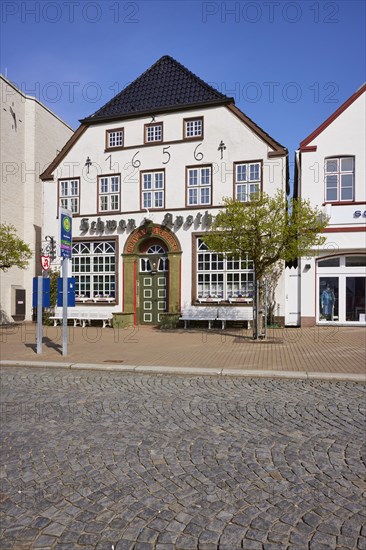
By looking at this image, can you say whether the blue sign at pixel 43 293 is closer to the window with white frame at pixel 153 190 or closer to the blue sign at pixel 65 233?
the blue sign at pixel 65 233

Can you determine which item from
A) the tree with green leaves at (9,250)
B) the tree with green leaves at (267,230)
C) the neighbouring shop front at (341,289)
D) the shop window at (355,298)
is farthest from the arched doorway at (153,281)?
the shop window at (355,298)

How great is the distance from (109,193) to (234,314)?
8.68m

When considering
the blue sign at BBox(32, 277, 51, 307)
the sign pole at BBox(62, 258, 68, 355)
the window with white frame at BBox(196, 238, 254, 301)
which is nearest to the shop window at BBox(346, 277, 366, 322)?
the window with white frame at BBox(196, 238, 254, 301)

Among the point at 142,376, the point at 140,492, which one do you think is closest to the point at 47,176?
the point at 142,376

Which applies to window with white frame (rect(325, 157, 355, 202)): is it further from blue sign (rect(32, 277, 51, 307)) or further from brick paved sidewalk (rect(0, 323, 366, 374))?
blue sign (rect(32, 277, 51, 307))

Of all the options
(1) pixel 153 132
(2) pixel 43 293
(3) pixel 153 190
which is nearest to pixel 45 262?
(3) pixel 153 190

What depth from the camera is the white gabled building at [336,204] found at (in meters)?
18.4

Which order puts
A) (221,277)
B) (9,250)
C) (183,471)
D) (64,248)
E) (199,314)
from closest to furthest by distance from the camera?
(183,471)
(64,248)
(9,250)
(199,314)
(221,277)

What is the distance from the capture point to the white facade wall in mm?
19688

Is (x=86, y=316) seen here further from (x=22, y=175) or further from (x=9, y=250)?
(x=22, y=175)

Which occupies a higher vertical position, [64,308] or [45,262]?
[45,262]

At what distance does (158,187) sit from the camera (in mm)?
21016

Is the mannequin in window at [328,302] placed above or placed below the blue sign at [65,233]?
below

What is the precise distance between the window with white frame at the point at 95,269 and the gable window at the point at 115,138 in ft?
16.0
